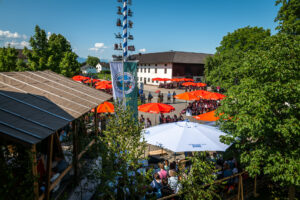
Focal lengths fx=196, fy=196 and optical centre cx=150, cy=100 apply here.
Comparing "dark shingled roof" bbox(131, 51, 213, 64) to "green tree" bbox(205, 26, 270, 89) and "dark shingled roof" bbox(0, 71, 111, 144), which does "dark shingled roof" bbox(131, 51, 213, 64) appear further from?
"dark shingled roof" bbox(0, 71, 111, 144)

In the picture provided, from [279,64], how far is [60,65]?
32281mm

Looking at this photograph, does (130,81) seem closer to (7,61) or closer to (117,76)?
(117,76)

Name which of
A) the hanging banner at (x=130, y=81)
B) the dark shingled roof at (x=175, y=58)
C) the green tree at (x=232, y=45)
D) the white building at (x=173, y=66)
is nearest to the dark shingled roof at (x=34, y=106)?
the hanging banner at (x=130, y=81)

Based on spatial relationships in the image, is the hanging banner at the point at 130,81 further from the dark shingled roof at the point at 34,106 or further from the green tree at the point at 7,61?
the green tree at the point at 7,61

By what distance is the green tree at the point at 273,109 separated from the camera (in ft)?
16.8

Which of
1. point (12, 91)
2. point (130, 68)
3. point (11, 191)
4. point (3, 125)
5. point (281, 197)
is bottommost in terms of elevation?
point (281, 197)

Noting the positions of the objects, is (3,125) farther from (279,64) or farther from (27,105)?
(279,64)

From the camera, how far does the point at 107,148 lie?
4.23m

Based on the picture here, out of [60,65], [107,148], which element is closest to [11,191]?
[107,148]

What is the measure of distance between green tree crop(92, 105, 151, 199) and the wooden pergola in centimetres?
105

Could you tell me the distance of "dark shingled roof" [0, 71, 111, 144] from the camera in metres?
3.36

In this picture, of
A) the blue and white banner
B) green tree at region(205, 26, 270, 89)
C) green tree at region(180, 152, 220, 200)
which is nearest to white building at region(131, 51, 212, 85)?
green tree at region(205, 26, 270, 89)

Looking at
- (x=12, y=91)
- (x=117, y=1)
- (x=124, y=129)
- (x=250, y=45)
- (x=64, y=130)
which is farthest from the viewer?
(x=250, y=45)

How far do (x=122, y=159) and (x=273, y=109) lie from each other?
14.7 feet
